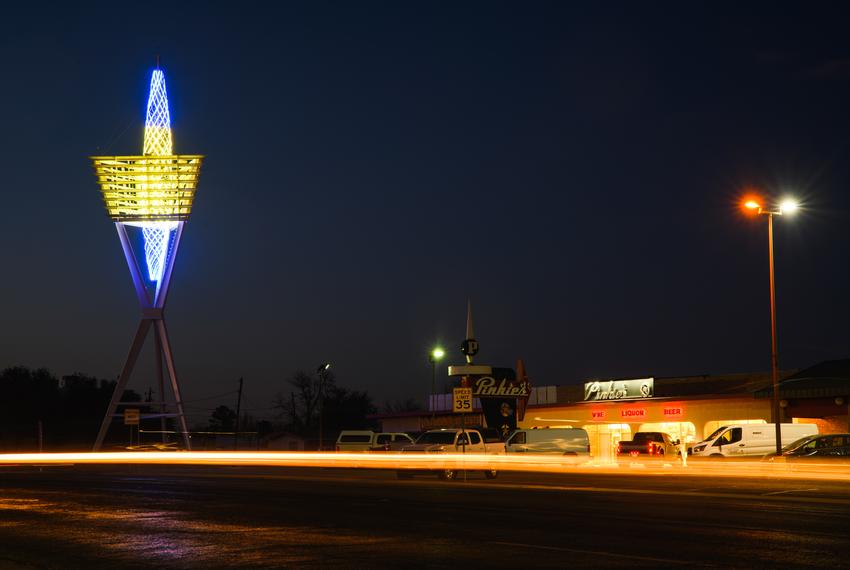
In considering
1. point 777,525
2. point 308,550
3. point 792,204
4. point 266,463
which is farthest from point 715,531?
point 266,463

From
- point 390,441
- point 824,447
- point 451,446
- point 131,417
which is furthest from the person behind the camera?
point 131,417

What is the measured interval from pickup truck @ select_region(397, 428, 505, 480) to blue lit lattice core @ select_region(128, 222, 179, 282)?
153 ft

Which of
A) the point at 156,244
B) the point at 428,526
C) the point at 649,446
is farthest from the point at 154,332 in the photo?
the point at 428,526

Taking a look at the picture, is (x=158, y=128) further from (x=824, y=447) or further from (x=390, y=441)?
(x=824, y=447)

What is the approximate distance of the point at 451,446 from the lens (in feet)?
115

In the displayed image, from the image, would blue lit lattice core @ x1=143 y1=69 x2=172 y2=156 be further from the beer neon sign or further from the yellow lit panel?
the beer neon sign

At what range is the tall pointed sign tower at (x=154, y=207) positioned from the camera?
258 feet

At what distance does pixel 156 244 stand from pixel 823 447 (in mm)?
55079

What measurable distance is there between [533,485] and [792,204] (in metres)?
18.8

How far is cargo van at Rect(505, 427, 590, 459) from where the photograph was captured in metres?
41.6

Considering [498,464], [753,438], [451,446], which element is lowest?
[498,464]

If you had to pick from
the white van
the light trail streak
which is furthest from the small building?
the light trail streak

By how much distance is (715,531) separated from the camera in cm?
1556

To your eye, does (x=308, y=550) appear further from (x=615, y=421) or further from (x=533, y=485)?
(x=615, y=421)
